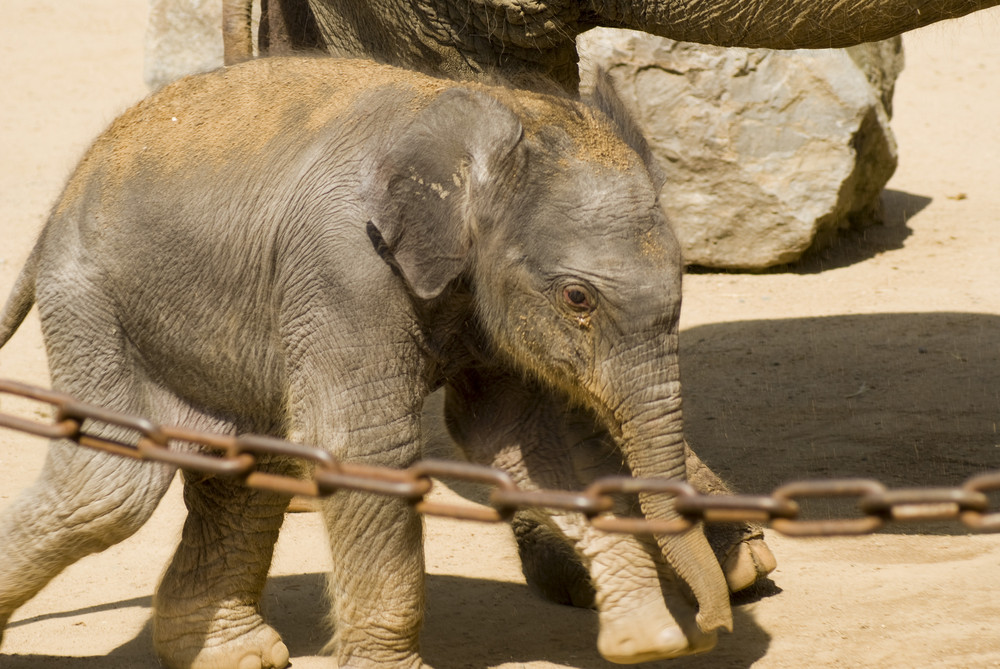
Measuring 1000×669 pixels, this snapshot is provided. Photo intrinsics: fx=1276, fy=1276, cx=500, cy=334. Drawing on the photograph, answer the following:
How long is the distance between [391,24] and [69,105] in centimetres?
922

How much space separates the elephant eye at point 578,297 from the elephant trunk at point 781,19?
1494 mm

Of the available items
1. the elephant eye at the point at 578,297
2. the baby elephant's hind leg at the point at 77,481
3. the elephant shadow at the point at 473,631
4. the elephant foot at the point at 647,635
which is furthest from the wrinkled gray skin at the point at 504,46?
the baby elephant's hind leg at the point at 77,481

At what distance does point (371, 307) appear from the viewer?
326 centimetres

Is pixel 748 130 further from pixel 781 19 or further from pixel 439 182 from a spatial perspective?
pixel 439 182

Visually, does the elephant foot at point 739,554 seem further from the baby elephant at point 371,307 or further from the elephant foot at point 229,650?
the elephant foot at point 229,650

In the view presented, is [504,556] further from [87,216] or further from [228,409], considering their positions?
[87,216]

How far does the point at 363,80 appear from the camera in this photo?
11.8ft

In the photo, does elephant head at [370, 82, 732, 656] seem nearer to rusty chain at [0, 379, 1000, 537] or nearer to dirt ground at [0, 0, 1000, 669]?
dirt ground at [0, 0, 1000, 669]

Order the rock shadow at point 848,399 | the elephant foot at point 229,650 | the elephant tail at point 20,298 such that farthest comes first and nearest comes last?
the rock shadow at point 848,399 < the elephant foot at point 229,650 < the elephant tail at point 20,298

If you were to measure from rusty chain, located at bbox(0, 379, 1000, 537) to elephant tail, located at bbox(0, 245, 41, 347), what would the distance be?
1710mm

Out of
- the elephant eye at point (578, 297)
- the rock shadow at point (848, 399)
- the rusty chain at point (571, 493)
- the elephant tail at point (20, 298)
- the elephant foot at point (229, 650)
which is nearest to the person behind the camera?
the rusty chain at point (571, 493)

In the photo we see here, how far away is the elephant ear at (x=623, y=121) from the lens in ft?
11.6

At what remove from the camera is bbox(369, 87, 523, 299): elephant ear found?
3.25 metres

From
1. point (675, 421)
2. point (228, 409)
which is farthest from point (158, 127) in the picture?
point (675, 421)
